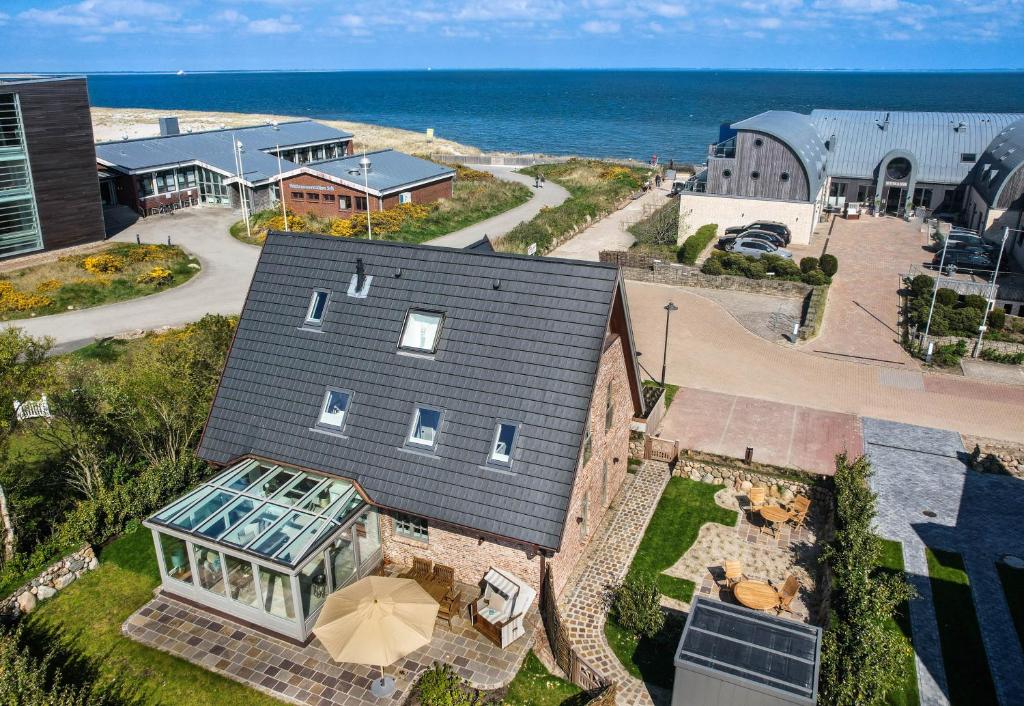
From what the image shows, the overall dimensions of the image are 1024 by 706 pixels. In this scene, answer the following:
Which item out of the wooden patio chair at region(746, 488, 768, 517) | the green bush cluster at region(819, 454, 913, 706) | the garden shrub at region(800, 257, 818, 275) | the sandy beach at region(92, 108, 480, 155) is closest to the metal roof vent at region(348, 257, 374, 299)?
the wooden patio chair at region(746, 488, 768, 517)

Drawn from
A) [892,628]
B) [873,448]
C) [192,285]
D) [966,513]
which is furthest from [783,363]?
[192,285]

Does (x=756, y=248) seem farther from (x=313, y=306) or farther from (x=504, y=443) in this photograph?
(x=504, y=443)

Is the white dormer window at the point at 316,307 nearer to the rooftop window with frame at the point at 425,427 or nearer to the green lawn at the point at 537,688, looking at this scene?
the rooftop window with frame at the point at 425,427

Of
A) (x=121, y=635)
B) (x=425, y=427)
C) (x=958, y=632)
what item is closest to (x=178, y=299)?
(x=121, y=635)

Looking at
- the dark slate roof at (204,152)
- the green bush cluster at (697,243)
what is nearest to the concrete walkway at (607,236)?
the green bush cluster at (697,243)

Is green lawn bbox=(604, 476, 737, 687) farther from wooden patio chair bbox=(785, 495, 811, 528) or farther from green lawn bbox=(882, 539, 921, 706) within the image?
green lawn bbox=(882, 539, 921, 706)

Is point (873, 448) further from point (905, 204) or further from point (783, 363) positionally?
point (905, 204)
